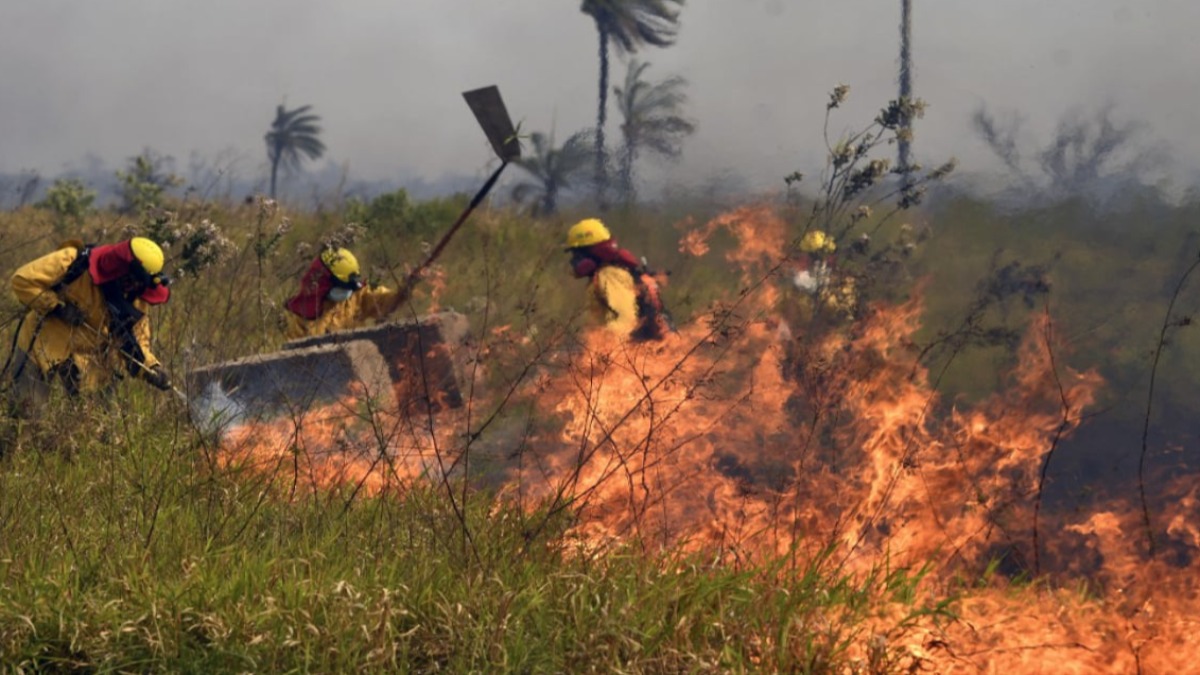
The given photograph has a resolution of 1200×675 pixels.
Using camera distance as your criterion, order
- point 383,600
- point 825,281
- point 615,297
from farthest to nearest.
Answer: point 615,297
point 825,281
point 383,600

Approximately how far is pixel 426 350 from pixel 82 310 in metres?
2.31

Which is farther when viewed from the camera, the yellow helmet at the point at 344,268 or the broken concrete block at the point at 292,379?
the yellow helmet at the point at 344,268

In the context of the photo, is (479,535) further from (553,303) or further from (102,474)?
(553,303)

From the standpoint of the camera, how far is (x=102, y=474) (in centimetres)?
493

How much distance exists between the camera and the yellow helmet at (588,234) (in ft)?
A: 30.8

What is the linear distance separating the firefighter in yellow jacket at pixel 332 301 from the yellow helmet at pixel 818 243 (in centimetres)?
293

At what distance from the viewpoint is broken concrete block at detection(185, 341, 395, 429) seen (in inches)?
253

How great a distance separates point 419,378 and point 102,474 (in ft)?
9.32

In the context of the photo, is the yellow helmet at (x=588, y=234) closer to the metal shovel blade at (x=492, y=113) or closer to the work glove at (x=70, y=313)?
the metal shovel blade at (x=492, y=113)

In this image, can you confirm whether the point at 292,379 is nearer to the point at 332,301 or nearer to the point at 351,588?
the point at 332,301

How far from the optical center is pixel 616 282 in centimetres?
930

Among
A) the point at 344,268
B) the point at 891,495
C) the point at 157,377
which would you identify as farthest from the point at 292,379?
the point at 891,495

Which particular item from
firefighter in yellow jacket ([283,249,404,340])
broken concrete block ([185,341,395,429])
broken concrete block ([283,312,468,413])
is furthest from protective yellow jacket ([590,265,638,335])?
broken concrete block ([185,341,395,429])

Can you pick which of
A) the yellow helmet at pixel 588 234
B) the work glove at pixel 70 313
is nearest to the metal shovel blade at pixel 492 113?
the work glove at pixel 70 313
